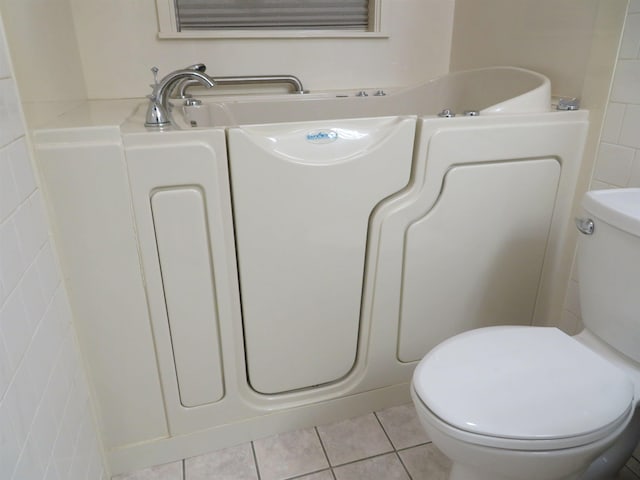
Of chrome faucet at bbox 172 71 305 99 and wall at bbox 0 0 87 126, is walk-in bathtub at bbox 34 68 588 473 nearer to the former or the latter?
wall at bbox 0 0 87 126

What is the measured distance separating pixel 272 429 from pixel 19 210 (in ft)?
3.04

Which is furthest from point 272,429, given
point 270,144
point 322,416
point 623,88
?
point 623,88

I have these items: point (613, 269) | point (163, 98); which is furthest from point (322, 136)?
point (613, 269)

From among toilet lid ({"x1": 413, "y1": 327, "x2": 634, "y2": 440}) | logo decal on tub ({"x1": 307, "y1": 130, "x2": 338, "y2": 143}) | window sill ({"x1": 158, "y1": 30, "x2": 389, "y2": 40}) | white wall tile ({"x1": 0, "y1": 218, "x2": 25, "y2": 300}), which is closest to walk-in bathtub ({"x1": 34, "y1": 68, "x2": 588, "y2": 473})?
logo decal on tub ({"x1": 307, "y1": 130, "x2": 338, "y2": 143})

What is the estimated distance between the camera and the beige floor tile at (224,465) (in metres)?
1.24

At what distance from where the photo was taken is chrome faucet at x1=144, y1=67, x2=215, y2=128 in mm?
1081

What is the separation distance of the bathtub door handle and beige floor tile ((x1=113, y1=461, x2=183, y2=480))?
1.23 metres

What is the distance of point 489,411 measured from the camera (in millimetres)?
853

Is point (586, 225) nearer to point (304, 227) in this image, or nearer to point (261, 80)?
point (304, 227)

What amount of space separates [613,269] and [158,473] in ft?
4.19

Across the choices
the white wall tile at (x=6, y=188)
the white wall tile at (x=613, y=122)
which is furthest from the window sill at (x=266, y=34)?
the white wall tile at (x=6, y=188)

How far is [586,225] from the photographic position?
1070 mm

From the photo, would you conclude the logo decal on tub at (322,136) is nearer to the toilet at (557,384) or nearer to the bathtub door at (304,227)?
the bathtub door at (304,227)

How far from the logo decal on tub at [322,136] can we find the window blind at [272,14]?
1055 mm
